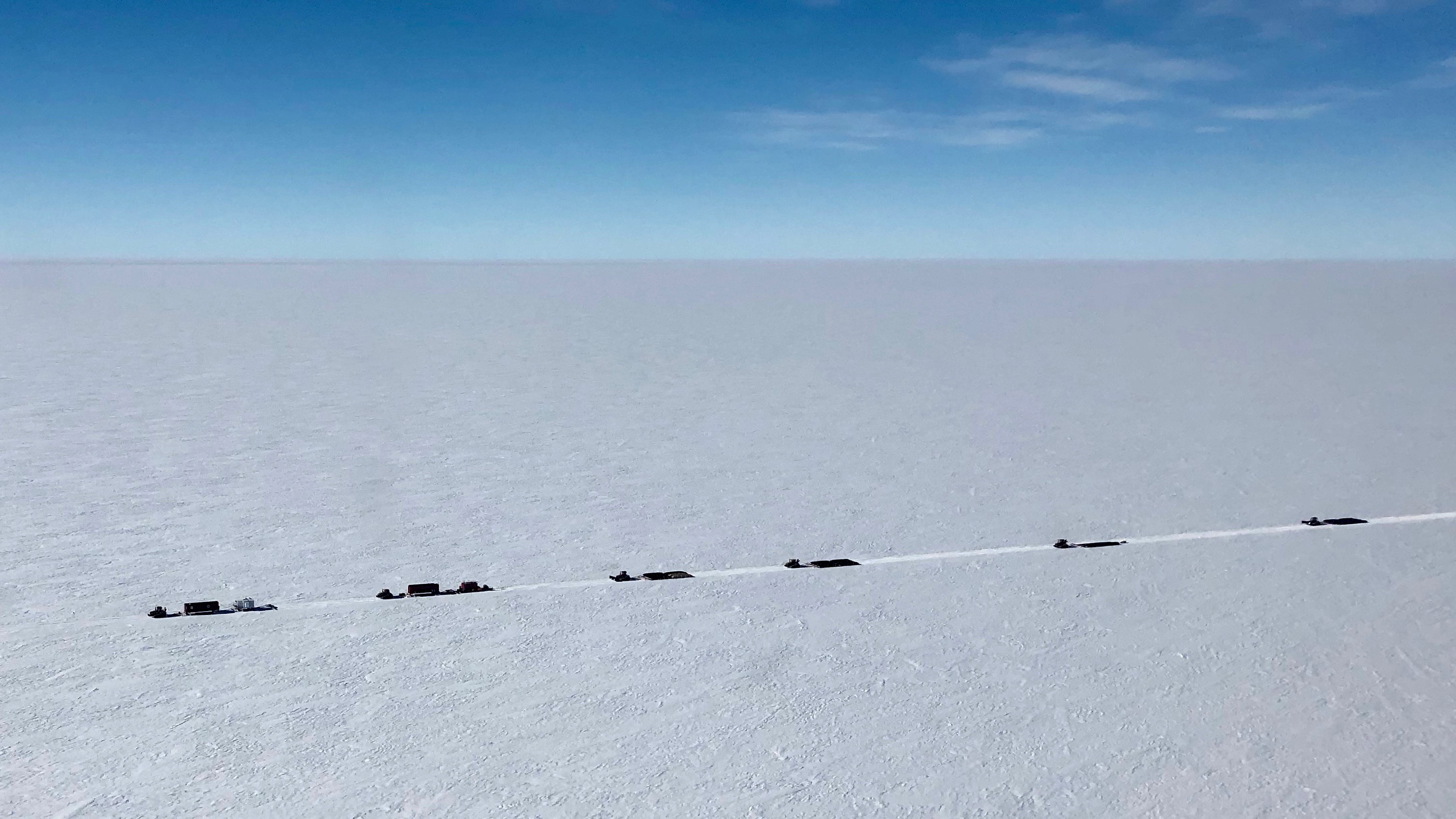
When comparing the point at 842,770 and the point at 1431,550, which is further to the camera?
the point at 1431,550

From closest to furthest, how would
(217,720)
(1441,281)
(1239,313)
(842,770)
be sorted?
(842,770), (217,720), (1239,313), (1441,281)

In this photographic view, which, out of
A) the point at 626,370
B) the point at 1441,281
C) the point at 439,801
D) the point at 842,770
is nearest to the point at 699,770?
the point at 842,770

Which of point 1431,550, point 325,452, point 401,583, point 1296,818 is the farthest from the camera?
point 325,452

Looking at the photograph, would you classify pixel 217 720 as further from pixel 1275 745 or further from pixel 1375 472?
pixel 1375 472

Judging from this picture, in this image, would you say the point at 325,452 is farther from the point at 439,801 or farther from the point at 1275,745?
the point at 1275,745

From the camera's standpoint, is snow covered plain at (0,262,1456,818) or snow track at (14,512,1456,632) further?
snow track at (14,512,1456,632)

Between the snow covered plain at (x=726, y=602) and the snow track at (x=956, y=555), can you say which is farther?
the snow track at (x=956, y=555)
